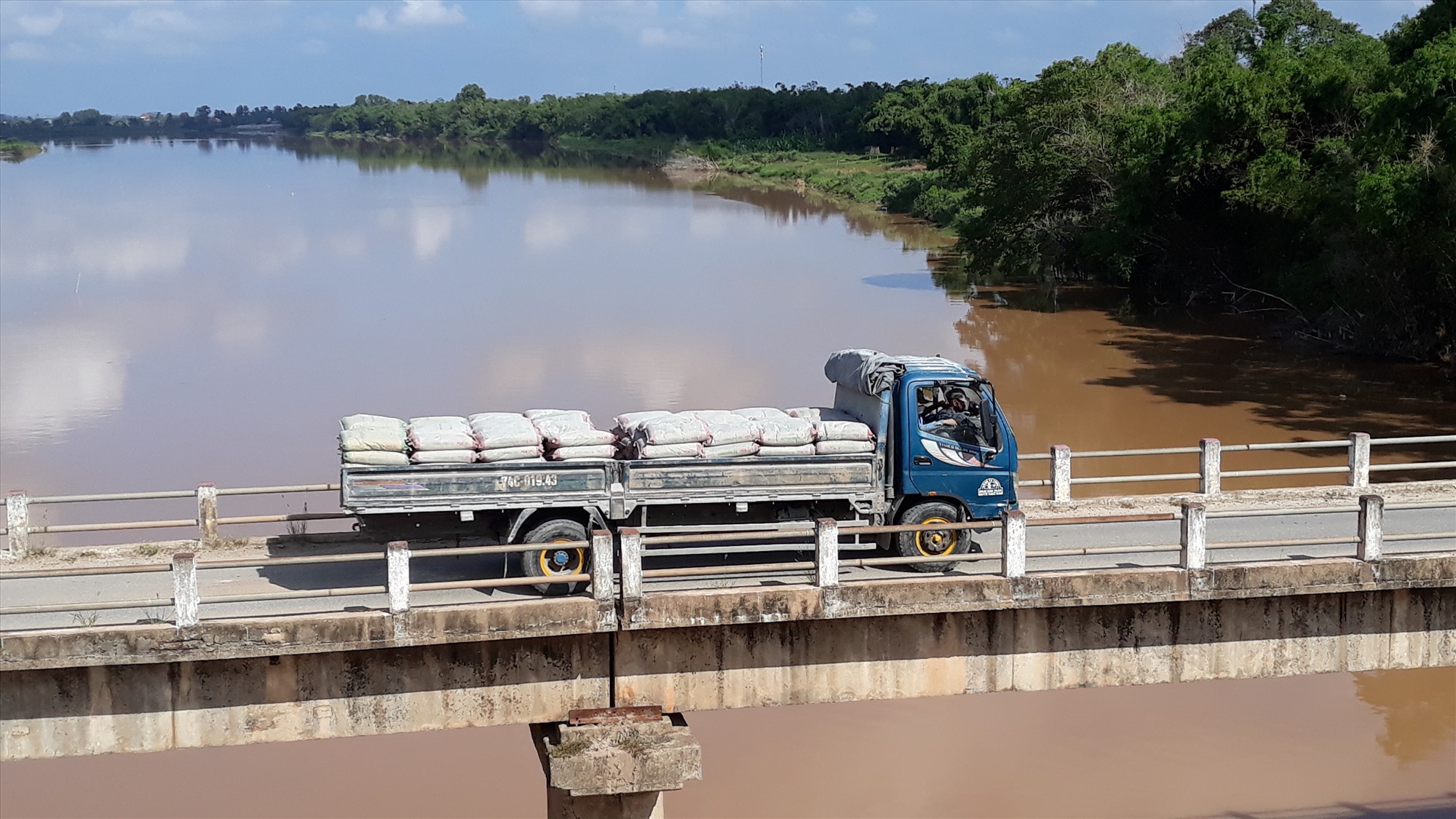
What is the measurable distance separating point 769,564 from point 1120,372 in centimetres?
2735

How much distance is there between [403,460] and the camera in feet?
42.4

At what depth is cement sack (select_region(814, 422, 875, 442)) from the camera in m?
13.8

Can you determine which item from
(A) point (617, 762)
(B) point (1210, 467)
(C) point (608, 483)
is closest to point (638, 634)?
(A) point (617, 762)

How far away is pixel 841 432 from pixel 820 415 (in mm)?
1148

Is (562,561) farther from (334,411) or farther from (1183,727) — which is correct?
(334,411)

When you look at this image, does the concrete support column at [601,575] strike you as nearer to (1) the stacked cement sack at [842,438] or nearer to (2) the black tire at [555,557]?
(2) the black tire at [555,557]

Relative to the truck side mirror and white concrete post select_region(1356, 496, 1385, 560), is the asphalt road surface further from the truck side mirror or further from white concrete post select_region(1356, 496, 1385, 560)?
the truck side mirror

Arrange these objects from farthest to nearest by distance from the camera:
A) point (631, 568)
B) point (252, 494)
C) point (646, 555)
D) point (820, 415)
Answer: point (820, 415)
point (252, 494)
point (646, 555)
point (631, 568)

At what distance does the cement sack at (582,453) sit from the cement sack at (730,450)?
853 mm

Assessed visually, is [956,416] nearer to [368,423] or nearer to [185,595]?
[368,423]

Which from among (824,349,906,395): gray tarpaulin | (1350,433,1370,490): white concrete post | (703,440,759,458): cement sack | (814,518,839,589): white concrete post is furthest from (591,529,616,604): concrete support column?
(1350,433,1370,490): white concrete post

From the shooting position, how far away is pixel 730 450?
534 inches

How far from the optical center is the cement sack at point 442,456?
512 inches

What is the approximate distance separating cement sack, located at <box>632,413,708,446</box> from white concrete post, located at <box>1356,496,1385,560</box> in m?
5.56
